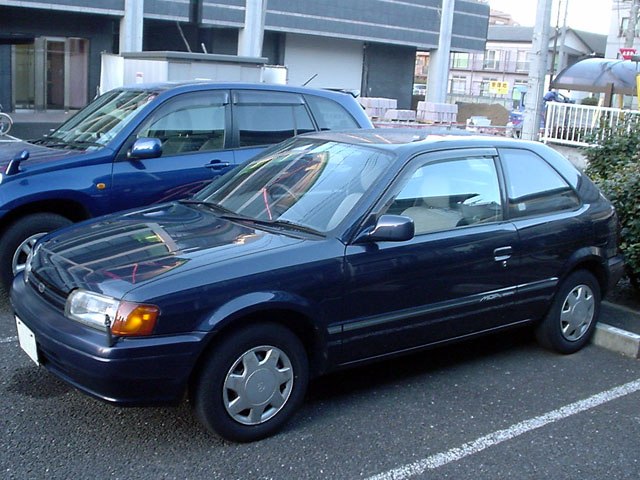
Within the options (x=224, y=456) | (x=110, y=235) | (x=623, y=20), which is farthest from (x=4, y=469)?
(x=623, y=20)

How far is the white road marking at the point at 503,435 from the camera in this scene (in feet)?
12.6

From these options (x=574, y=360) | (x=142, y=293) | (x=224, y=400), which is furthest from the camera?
(x=574, y=360)

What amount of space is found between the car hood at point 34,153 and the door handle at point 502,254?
348 cm

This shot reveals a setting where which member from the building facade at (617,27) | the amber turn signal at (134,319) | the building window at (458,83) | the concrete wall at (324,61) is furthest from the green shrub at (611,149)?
the building window at (458,83)

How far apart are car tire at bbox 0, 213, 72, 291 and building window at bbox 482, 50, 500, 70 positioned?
7960cm

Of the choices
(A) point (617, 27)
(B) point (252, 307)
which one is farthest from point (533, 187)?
(A) point (617, 27)

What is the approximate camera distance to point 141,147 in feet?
20.7

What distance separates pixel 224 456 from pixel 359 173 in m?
1.80

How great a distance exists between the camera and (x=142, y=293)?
3.66 meters

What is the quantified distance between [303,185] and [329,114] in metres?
2.88

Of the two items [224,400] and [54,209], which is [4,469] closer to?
[224,400]

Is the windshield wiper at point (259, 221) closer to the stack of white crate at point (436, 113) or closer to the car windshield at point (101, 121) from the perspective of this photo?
the car windshield at point (101, 121)

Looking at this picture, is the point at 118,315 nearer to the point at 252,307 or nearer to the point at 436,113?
the point at 252,307

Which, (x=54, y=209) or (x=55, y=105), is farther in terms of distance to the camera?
(x=55, y=105)
